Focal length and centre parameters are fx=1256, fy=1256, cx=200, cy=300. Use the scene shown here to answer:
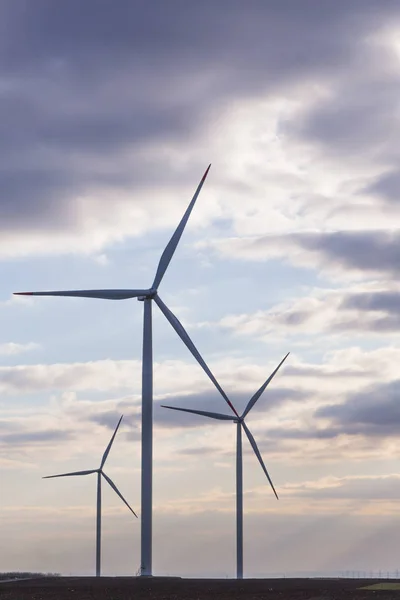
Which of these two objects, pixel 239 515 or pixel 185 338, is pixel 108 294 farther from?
pixel 239 515

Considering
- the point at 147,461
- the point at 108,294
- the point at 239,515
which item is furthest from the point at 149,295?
the point at 239,515

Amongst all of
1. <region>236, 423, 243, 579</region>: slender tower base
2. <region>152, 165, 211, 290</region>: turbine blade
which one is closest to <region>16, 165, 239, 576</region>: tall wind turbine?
<region>152, 165, 211, 290</region>: turbine blade

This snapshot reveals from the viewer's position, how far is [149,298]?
12250cm

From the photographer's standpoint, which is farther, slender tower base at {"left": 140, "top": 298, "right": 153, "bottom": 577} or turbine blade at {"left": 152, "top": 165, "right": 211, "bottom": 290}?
turbine blade at {"left": 152, "top": 165, "right": 211, "bottom": 290}

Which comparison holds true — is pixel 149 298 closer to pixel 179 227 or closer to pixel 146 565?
pixel 179 227
